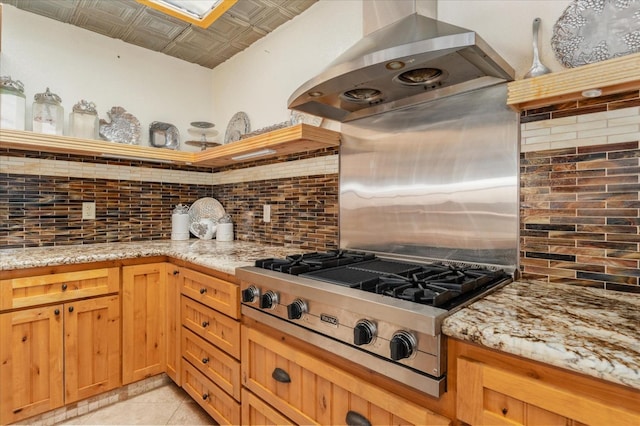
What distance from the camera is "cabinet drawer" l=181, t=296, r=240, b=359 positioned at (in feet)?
5.10

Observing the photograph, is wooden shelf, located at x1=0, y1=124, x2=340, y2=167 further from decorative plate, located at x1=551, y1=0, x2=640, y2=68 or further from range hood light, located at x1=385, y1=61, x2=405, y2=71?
decorative plate, located at x1=551, y1=0, x2=640, y2=68

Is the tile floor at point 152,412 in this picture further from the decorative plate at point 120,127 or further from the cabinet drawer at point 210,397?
the decorative plate at point 120,127

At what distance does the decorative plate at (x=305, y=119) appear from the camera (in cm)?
209

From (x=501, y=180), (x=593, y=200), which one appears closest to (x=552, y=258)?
(x=593, y=200)

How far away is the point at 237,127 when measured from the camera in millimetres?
2770

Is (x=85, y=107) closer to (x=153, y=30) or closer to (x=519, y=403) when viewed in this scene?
(x=153, y=30)

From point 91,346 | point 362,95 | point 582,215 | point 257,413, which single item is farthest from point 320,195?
point 91,346

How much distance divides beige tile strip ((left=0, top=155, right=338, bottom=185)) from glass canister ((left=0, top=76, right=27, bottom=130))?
240 mm

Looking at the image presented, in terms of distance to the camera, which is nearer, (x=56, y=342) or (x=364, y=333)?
(x=364, y=333)

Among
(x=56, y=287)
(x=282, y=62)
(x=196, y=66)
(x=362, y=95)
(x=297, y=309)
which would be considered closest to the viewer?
(x=297, y=309)

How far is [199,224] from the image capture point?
276 centimetres

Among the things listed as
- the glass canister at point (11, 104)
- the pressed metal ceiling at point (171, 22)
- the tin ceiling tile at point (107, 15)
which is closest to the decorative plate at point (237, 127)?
the pressed metal ceiling at point (171, 22)

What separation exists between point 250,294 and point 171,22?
2.00 m

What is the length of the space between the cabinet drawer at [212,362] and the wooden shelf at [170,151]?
3.72 feet
